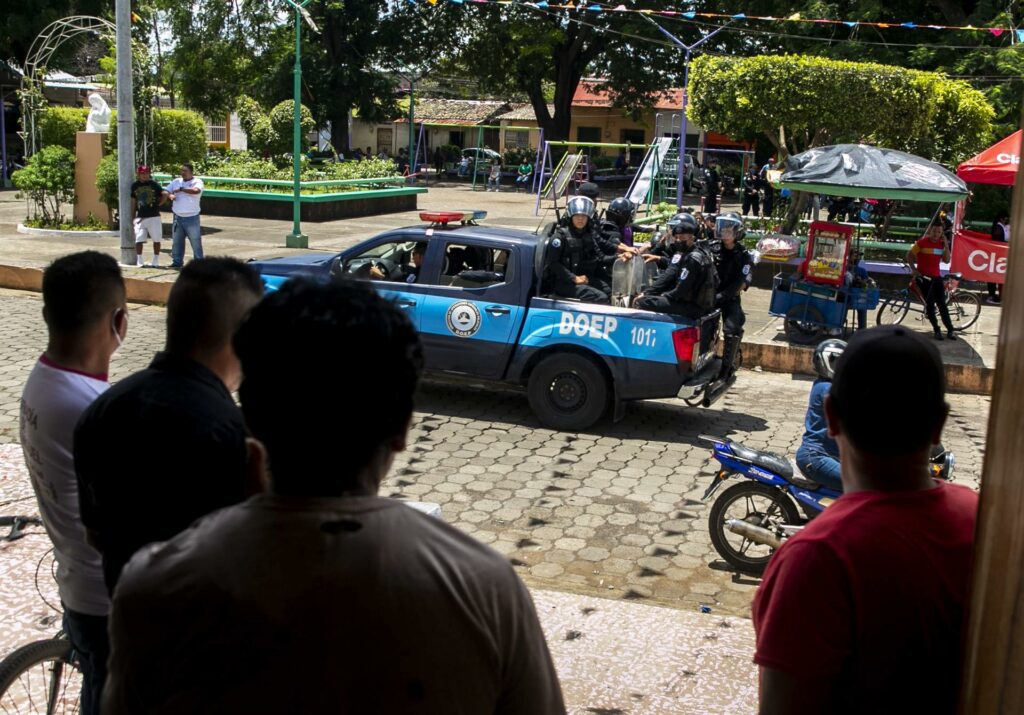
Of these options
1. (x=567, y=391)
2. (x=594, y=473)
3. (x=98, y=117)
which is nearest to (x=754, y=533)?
(x=594, y=473)

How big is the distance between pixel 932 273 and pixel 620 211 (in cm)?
451

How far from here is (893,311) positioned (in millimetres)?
14242

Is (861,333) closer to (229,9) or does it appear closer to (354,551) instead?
(354,551)

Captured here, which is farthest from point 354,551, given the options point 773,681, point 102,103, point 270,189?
point 270,189

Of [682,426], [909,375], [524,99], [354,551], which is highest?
[524,99]

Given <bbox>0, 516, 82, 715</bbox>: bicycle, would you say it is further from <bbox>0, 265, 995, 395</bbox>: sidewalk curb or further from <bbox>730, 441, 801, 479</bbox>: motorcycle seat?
<bbox>0, 265, 995, 395</bbox>: sidewalk curb

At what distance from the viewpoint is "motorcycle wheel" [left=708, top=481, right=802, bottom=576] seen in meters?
5.85

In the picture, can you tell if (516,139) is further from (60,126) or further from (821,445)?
(821,445)

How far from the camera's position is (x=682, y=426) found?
9.30 meters

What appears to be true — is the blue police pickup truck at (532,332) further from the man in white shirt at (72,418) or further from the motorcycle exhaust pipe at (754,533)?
the man in white shirt at (72,418)

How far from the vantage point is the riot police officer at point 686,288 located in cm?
870

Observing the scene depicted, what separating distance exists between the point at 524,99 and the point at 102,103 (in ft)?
134

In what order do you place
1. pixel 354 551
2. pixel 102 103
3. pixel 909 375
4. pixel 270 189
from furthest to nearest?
1. pixel 270 189
2. pixel 102 103
3. pixel 909 375
4. pixel 354 551

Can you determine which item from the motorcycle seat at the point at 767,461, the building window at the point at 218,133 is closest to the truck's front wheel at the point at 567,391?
the motorcycle seat at the point at 767,461
